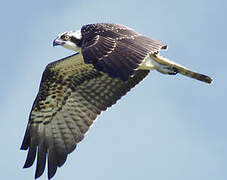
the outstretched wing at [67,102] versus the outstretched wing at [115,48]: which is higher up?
the outstretched wing at [115,48]

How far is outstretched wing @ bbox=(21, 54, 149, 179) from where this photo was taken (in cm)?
1268

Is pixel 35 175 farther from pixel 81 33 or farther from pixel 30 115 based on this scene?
pixel 81 33

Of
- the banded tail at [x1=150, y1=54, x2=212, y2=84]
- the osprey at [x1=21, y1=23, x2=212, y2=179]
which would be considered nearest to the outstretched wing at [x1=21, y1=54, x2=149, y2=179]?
the osprey at [x1=21, y1=23, x2=212, y2=179]

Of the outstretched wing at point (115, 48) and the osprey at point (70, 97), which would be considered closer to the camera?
the outstretched wing at point (115, 48)

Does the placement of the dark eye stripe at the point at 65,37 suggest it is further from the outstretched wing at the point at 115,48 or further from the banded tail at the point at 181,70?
the banded tail at the point at 181,70

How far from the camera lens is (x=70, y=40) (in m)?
12.2

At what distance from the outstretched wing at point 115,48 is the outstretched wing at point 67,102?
3.60 ft

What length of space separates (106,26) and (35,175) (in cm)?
274

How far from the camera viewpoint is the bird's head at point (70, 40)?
40.0ft

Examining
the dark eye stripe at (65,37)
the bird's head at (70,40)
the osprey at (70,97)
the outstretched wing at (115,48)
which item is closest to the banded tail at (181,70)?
the osprey at (70,97)

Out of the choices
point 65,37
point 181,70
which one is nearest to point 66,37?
point 65,37

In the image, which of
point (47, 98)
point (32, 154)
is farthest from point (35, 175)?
point (47, 98)

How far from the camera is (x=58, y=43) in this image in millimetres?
12336

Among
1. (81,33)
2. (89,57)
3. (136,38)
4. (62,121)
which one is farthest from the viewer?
(62,121)
